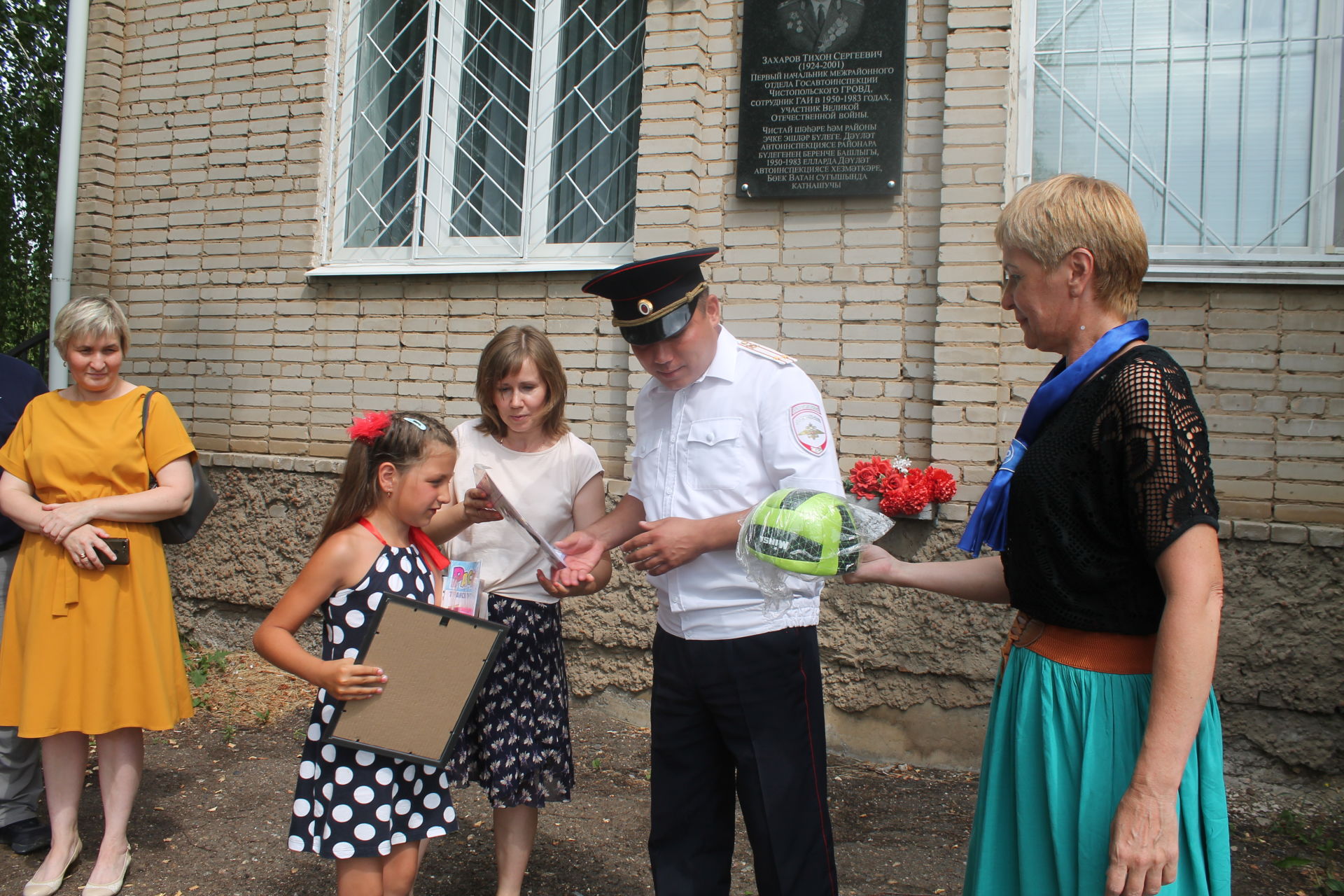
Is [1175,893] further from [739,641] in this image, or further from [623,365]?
[623,365]

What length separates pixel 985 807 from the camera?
1.77 m

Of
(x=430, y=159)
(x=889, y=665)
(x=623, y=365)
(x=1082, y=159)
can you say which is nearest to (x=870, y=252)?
(x=1082, y=159)

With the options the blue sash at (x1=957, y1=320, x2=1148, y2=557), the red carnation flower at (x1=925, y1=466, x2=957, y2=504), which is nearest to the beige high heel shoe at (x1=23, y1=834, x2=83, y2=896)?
the blue sash at (x1=957, y1=320, x2=1148, y2=557)

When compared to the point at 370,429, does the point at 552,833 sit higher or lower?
lower

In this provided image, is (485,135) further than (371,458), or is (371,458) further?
(485,135)

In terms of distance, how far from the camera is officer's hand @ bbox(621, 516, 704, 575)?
2158 mm

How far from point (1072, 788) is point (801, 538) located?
0.61 m

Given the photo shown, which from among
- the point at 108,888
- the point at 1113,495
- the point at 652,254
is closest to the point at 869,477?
the point at 652,254

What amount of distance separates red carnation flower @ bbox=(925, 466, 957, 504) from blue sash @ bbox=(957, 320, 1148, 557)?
91.0 inches

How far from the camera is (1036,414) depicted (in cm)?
170

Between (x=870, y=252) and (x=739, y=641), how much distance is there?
272cm

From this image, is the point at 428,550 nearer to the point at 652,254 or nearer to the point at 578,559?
the point at 578,559

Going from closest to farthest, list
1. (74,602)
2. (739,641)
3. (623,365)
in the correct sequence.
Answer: (739,641) → (74,602) → (623,365)

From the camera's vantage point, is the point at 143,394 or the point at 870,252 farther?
the point at 870,252
